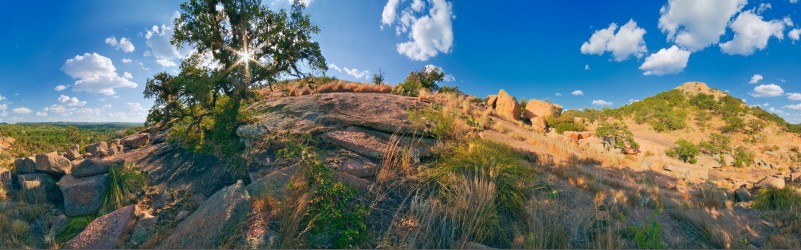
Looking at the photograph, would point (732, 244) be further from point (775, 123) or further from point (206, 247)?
point (775, 123)

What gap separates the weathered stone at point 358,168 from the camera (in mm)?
5648

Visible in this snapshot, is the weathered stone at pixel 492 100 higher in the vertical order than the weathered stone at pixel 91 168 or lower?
higher

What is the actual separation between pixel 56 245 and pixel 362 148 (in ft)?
14.5

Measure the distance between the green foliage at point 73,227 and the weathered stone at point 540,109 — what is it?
1964 centimetres

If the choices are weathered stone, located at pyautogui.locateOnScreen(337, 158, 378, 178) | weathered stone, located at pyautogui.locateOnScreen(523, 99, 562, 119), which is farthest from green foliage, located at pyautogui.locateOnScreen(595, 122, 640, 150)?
weathered stone, located at pyautogui.locateOnScreen(337, 158, 378, 178)

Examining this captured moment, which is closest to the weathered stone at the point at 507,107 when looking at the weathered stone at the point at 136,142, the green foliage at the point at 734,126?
the weathered stone at the point at 136,142

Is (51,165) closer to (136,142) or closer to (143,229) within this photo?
(136,142)

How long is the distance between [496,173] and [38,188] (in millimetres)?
8229

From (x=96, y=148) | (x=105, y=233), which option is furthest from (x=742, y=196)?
(x=96, y=148)

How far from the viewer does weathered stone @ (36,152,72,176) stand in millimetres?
6422

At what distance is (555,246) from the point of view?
4.25 metres

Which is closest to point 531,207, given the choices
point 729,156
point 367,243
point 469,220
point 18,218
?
point 469,220

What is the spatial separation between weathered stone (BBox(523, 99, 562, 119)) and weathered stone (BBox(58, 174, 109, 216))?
1938 centimetres

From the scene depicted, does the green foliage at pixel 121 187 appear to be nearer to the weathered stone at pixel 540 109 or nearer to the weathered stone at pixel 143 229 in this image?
the weathered stone at pixel 143 229
